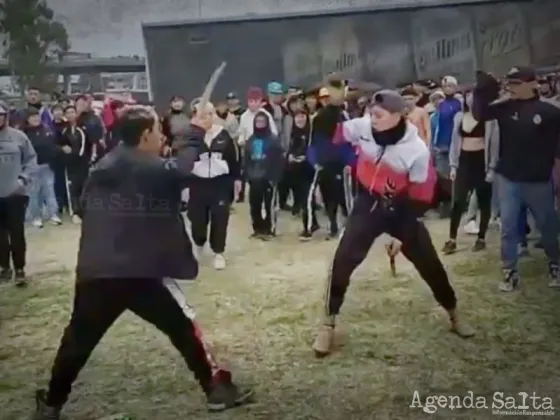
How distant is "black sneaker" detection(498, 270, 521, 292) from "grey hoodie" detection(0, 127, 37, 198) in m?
1.65

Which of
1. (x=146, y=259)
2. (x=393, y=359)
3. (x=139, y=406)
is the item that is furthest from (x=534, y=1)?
(x=139, y=406)

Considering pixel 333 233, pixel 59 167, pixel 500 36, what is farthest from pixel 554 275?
pixel 59 167

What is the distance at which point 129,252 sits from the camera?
89.7 inches

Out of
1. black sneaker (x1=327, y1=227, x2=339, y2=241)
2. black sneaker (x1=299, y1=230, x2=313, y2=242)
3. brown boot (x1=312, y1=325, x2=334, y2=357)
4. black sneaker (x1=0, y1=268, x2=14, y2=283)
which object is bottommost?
brown boot (x1=312, y1=325, x2=334, y2=357)

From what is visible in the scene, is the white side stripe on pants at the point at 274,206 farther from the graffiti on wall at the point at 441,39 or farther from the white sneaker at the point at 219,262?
the graffiti on wall at the point at 441,39

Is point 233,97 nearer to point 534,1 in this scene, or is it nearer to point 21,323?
point 534,1

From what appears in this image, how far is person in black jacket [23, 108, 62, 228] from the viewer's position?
8.93 ft

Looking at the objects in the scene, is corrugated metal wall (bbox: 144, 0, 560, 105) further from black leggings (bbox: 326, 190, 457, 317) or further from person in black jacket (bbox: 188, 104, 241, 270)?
black leggings (bbox: 326, 190, 457, 317)

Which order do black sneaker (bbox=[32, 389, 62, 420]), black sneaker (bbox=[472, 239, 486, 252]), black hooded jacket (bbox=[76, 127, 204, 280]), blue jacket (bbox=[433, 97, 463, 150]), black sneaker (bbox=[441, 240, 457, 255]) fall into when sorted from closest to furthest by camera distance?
1. black hooded jacket (bbox=[76, 127, 204, 280])
2. black sneaker (bbox=[32, 389, 62, 420])
3. blue jacket (bbox=[433, 97, 463, 150])
4. black sneaker (bbox=[441, 240, 457, 255])
5. black sneaker (bbox=[472, 239, 486, 252])

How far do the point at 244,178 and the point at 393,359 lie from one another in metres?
0.96

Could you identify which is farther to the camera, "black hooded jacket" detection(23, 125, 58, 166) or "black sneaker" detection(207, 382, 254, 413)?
"black hooded jacket" detection(23, 125, 58, 166)

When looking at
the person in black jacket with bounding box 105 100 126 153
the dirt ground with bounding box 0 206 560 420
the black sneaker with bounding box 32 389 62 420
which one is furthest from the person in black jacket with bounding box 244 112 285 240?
the black sneaker with bounding box 32 389 62 420

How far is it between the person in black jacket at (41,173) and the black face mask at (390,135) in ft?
2.99

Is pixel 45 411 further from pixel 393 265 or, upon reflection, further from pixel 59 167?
pixel 393 265
